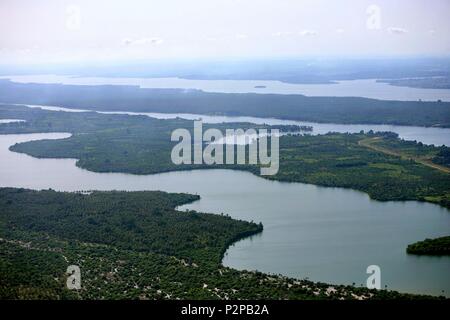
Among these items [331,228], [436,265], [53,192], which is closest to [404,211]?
[331,228]

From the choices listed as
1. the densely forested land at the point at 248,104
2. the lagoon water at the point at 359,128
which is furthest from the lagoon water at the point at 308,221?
the densely forested land at the point at 248,104

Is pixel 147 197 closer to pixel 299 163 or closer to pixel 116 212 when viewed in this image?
pixel 116 212

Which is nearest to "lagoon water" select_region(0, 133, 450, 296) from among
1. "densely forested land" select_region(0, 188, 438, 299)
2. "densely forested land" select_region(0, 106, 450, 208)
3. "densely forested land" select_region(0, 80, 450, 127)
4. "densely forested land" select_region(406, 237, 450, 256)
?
"densely forested land" select_region(406, 237, 450, 256)

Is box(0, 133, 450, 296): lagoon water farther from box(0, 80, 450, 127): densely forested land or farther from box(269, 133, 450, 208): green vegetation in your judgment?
box(0, 80, 450, 127): densely forested land

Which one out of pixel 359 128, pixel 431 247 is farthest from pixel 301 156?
pixel 431 247
